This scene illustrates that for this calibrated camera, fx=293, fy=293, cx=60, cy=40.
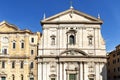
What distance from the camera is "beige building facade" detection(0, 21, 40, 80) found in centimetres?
5241

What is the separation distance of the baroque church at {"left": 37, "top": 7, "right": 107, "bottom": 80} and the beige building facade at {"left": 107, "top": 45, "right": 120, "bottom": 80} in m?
11.3

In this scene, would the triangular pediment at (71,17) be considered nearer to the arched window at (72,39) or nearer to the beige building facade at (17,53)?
the arched window at (72,39)

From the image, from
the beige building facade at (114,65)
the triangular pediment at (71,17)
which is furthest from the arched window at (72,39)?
the beige building facade at (114,65)

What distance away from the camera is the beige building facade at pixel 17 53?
2063 inches

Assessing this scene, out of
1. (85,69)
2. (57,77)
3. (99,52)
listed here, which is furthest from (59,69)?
(99,52)

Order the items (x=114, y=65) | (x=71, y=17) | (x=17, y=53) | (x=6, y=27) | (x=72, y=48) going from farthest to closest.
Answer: (x=114, y=65) → (x=6, y=27) → (x=71, y=17) → (x=17, y=53) → (x=72, y=48)

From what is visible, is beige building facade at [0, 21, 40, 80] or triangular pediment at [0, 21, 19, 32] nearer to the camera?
Answer: beige building facade at [0, 21, 40, 80]

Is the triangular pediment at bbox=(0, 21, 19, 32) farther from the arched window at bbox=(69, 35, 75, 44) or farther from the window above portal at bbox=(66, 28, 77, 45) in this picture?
the arched window at bbox=(69, 35, 75, 44)

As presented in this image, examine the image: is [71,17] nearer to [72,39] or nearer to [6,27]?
[72,39]

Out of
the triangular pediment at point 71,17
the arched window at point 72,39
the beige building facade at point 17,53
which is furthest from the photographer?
the triangular pediment at point 71,17

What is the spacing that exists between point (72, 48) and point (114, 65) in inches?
656

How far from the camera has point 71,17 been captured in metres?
54.2

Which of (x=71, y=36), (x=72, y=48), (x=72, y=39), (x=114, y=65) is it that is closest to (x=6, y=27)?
(x=71, y=36)

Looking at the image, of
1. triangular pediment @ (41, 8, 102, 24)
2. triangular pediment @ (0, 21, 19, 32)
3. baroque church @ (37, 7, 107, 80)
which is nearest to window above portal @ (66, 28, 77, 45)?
baroque church @ (37, 7, 107, 80)
